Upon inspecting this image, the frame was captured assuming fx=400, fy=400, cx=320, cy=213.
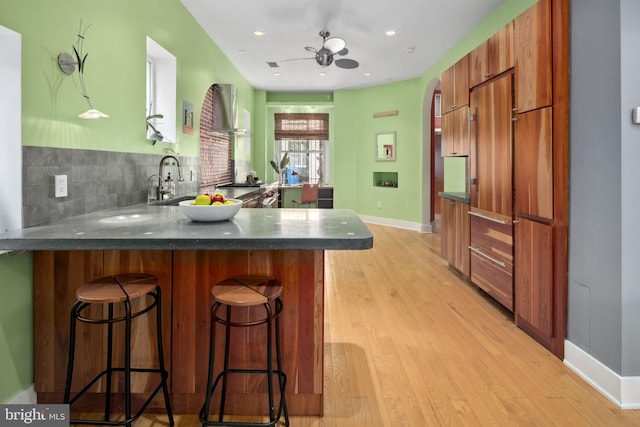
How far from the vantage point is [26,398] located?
1.80 metres

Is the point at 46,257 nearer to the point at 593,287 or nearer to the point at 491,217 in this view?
the point at 593,287

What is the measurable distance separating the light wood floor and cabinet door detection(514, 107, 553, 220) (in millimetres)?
921

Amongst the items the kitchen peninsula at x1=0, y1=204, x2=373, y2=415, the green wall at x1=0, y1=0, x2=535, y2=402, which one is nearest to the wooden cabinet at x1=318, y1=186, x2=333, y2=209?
the green wall at x1=0, y1=0, x2=535, y2=402

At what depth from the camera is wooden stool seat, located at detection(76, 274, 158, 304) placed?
4.96 ft

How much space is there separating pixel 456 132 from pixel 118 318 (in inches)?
141

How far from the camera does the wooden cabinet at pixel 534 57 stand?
8.07ft

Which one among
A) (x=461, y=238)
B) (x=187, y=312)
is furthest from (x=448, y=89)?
(x=187, y=312)

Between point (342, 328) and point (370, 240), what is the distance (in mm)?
1615

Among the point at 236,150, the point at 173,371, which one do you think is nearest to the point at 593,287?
the point at 173,371

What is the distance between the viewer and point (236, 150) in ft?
22.7

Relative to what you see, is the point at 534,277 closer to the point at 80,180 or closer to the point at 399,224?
the point at 80,180

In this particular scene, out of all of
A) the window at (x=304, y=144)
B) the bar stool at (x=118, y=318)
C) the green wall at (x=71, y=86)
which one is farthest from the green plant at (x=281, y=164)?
the bar stool at (x=118, y=318)

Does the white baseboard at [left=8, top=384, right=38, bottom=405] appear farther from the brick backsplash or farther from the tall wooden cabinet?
the tall wooden cabinet

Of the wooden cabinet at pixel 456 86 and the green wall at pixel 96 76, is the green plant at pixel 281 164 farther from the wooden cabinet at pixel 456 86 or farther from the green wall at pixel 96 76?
the wooden cabinet at pixel 456 86
